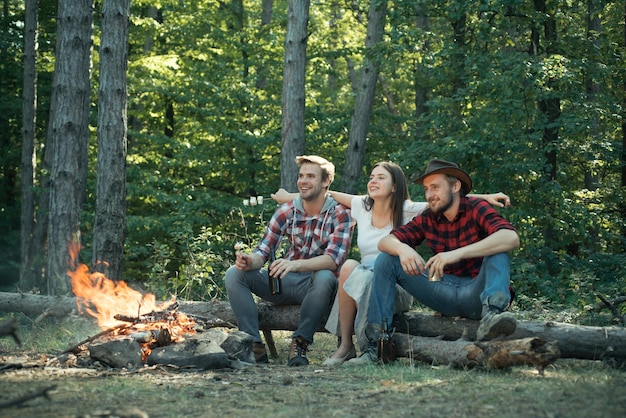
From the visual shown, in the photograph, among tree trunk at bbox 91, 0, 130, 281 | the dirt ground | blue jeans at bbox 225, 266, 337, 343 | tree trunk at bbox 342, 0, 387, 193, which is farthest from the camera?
tree trunk at bbox 342, 0, 387, 193

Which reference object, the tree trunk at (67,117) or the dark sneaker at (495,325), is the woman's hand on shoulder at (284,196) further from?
the tree trunk at (67,117)

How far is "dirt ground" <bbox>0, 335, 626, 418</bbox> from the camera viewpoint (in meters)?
4.04

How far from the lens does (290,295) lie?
6.72 metres

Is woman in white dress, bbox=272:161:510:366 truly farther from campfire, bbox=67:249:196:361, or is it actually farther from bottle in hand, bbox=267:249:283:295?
campfire, bbox=67:249:196:361

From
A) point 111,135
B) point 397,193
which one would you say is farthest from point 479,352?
point 111,135

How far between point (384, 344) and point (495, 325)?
101 cm

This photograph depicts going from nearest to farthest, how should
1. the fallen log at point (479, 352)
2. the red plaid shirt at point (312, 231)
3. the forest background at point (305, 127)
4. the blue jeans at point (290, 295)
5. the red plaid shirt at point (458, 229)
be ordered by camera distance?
the fallen log at point (479, 352), the red plaid shirt at point (458, 229), the blue jeans at point (290, 295), the red plaid shirt at point (312, 231), the forest background at point (305, 127)

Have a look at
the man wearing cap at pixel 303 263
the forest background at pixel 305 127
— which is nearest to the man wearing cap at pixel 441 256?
the man wearing cap at pixel 303 263

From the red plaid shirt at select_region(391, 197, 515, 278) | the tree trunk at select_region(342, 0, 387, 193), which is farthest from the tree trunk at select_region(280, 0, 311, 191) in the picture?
the red plaid shirt at select_region(391, 197, 515, 278)

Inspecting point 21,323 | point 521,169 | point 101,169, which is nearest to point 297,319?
point 101,169

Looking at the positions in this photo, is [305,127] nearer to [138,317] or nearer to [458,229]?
[138,317]

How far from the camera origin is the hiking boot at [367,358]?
5871 millimetres

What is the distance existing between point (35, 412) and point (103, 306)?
2587mm

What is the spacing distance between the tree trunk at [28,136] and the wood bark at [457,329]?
10.7m
